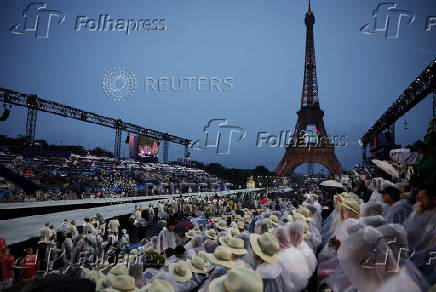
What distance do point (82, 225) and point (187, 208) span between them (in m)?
10.2

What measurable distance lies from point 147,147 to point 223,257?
147ft

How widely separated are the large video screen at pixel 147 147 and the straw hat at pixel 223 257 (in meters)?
42.9

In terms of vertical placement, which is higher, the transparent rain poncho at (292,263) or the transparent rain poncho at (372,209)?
the transparent rain poncho at (372,209)

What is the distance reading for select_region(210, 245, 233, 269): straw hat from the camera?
3.25 metres

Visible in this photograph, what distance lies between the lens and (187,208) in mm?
19469

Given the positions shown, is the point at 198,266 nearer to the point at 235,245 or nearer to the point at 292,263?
the point at 235,245

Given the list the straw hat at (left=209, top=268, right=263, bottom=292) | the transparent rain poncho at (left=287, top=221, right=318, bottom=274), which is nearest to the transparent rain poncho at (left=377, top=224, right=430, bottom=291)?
the straw hat at (left=209, top=268, right=263, bottom=292)

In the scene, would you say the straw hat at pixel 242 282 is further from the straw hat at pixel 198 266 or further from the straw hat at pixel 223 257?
the straw hat at pixel 198 266

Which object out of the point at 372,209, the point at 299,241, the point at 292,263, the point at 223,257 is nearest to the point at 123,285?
the point at 223,257

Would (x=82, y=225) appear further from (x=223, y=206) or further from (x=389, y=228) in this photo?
(x=223, y=206)

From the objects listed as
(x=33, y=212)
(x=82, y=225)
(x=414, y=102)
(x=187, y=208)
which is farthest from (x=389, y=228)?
(x=187, y=208)

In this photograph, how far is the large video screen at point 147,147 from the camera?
44.7 m

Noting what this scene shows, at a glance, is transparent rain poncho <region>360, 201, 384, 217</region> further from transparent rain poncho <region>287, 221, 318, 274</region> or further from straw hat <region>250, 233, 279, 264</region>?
straw hat <region>250, 233, 279, 264</region>

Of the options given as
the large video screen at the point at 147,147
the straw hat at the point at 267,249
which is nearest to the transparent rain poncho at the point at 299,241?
the straw hat at the point at 267,249
